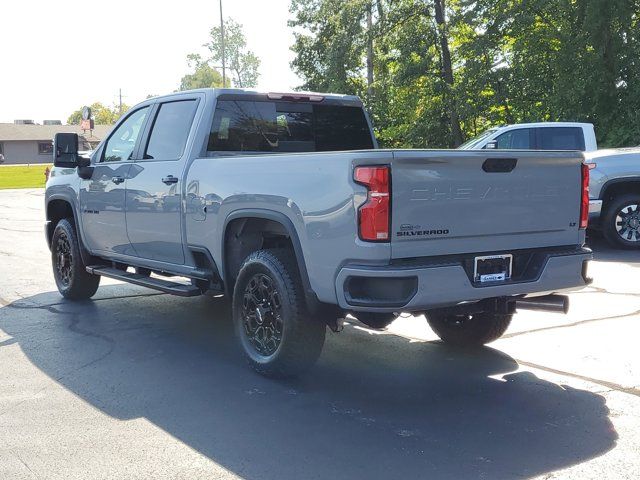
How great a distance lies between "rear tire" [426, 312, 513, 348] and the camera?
5.73 metres

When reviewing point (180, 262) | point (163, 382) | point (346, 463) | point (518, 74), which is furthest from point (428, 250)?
point (518, 74)

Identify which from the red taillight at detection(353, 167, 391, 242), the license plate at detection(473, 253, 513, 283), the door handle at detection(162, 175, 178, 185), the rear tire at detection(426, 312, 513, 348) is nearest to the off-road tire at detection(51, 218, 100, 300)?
the door handle at detection(162, 175, 178, 185)

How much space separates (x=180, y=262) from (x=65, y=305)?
234 cm

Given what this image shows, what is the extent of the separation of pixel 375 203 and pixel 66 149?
14.0 feet

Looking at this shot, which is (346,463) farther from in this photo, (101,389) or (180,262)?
(180,262)

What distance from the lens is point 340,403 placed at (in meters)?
4.63

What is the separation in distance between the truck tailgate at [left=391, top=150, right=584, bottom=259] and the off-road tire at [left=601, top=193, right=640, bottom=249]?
6834mm

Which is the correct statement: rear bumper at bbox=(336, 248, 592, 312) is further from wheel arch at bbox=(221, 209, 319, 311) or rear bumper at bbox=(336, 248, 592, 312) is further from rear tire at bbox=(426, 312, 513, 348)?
rear tire at bbox=(426, 312, 513, 348)

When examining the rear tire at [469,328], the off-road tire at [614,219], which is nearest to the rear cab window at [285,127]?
the rear tire at [469,328]

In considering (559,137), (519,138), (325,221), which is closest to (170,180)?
(325,221)

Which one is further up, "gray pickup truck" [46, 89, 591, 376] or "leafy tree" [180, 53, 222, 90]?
"leafy tree" [180, 53, 222, 90]

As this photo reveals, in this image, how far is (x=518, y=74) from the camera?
22.5m

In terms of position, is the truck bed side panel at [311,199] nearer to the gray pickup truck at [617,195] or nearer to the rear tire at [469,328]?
the rear tire at [469,328]

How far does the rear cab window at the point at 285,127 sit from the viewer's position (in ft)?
20.1
